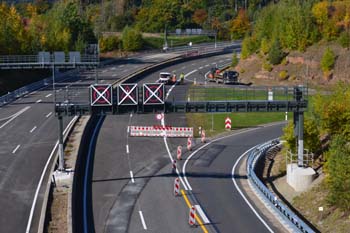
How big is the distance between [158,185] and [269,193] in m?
7.38

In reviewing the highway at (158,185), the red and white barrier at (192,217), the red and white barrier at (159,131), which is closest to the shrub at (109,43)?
the highway at (158,185)

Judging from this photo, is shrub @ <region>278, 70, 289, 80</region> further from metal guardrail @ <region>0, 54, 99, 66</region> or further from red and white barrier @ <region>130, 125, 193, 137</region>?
red and white barrier @ <region>130, 125, 193, 137</region>

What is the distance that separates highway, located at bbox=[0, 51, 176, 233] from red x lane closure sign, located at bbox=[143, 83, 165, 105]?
8630 mm

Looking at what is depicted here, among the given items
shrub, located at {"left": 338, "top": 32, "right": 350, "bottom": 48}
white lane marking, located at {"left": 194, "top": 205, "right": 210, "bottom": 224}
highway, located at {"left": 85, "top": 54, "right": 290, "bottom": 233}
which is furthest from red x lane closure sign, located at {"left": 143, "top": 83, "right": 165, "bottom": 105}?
shrub, located at {"left": 338, "top": 32, "right": 350, "bottom": 48}

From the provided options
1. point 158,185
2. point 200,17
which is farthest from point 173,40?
point 158,185

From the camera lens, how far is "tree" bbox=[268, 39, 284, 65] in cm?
8662

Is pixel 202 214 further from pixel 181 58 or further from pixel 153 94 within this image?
pixel 181 58

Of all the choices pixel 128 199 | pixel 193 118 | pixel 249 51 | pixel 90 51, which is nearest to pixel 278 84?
pixel 249 51

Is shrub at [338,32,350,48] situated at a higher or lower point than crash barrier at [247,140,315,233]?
higher

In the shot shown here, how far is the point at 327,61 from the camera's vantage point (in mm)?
79938

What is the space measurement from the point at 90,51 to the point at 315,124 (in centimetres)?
6462

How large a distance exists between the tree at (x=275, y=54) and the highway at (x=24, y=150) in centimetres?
2369

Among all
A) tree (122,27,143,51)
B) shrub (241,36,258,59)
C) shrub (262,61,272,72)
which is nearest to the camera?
shrub (262,61,272,72)

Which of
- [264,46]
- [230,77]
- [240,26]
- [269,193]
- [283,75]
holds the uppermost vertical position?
[240,26]
